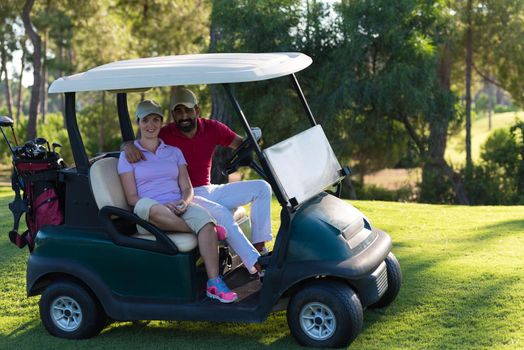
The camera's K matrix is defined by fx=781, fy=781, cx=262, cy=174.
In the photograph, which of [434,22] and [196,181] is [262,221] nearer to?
[196,181]

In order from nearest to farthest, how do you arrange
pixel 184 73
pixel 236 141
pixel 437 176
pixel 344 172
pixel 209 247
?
pixel 184 73, pixel 209 247, pixel 344 172, pixel 236 141, pixel 437 176

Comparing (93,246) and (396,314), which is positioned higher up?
(93,246)

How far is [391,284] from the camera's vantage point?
5035 mm

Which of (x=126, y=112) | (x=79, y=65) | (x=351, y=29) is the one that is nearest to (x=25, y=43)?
(x=79, y=65)

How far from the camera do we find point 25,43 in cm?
2877

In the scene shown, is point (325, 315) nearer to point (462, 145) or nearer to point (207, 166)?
point (207, 166)

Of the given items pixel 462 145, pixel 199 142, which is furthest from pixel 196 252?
pixel 462 145

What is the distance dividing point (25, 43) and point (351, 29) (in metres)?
16.0

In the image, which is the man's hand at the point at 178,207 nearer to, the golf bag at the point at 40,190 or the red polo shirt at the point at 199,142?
the red polo shirt at the point at 199,142

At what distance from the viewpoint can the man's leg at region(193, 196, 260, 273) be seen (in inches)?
174

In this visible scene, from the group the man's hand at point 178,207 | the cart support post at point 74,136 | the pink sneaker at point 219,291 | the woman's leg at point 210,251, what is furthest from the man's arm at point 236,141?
the pink sneaker at point 219,291

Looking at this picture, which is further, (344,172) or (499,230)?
(499,230)

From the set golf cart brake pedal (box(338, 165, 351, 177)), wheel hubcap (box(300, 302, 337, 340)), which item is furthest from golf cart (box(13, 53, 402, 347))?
golf cart brake pedal (box(338, 165, 351, 177))

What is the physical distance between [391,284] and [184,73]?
6.44 ft
